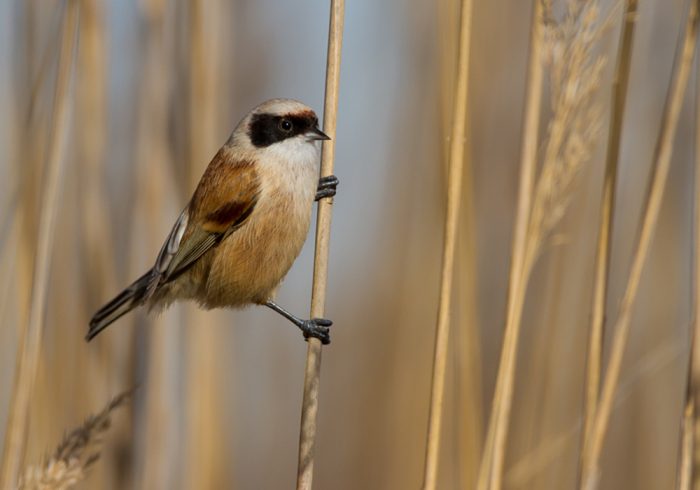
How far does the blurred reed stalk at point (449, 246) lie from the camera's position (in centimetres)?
Answer: 160

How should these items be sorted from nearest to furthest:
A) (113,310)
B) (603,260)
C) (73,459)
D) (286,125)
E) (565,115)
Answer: (73,459), (565,115), (603,260), (113,310), (286,125)

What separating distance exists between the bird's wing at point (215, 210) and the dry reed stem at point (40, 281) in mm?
535

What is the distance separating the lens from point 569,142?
1.56 metres

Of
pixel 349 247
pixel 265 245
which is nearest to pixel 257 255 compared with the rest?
pixel 265 245

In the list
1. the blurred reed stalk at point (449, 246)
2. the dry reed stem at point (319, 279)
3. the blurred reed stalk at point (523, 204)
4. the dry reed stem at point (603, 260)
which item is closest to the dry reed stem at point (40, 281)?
the dry reed stem at point (319, 279)

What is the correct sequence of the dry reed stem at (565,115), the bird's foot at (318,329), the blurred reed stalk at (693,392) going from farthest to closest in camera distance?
the bird's foot at (318,329), the blurred reed stalk at (693,392), the dry reed stem at (565,115)

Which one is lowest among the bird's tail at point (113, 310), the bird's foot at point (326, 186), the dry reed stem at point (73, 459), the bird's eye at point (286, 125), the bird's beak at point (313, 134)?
the dry reed stem at point (73, 459)

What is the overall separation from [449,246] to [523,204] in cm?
18

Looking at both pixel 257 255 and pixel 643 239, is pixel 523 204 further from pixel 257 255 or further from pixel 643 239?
pixel 257 255

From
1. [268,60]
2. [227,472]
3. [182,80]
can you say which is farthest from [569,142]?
[268,60]

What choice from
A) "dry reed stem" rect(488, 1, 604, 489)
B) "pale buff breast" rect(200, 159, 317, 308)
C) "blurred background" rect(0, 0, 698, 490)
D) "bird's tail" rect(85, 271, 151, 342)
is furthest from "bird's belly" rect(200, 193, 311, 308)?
"dry reed stem" rect(488, 1, 604, 489)

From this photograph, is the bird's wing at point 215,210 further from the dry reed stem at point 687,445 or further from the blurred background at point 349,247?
the dry reed stem at point 687,445

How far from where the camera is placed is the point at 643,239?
1.70 m

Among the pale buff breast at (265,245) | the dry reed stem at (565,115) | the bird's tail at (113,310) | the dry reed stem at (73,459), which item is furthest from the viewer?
the pale buff breast at (265,245)
